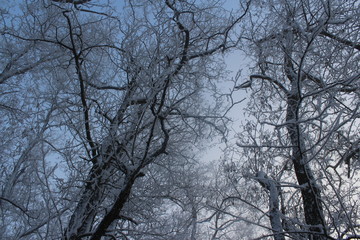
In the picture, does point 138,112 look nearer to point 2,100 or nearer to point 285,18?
point 285,18

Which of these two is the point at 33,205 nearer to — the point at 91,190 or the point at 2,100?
the point at 2,100

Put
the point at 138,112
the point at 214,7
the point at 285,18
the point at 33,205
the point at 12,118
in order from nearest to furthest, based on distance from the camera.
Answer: the point at 138,112
the point at 285,18
the point at 214,7
the point at 12,118
the point at 33,205

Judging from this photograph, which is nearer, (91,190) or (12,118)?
(91,190)

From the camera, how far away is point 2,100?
666cm

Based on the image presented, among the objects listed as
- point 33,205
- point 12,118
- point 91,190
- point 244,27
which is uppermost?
point 244,27

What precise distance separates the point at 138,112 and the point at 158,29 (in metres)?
1.36

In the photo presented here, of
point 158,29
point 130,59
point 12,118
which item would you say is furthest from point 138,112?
point 12,118


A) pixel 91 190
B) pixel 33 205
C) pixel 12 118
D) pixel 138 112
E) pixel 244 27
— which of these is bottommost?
pixel 91 190

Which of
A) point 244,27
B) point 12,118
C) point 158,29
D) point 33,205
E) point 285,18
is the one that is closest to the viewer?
point 158,29

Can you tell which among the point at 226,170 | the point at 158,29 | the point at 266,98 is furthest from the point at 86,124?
the point at 266,98

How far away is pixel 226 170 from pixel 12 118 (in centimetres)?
543

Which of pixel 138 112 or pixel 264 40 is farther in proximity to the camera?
pixel 264 40

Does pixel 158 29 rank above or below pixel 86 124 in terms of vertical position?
above

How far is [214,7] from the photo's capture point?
183 inches
